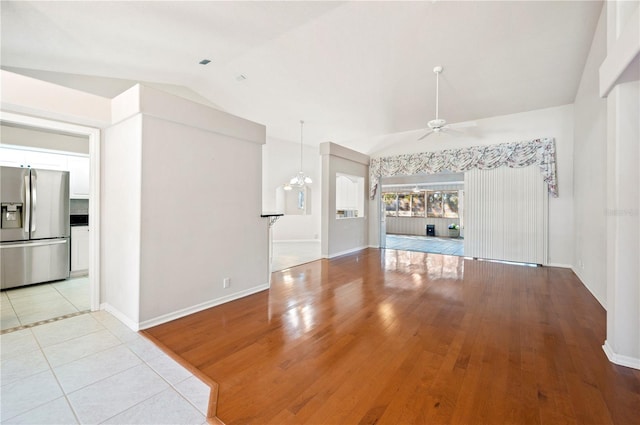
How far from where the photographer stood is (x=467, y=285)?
180 inches

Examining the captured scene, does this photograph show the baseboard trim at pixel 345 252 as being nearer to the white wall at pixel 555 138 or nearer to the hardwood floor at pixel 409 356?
the hardwood floor at pixel 409 356

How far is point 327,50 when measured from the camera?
14.9 feet

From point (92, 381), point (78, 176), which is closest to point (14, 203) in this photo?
point (78, 176)

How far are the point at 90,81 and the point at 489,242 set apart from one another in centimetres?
955

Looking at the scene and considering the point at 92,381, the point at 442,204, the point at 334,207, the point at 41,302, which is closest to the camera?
the point at 92,381

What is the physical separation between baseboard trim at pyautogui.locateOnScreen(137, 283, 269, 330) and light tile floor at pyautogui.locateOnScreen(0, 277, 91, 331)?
1.19 m

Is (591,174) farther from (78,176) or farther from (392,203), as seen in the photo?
(392,203)

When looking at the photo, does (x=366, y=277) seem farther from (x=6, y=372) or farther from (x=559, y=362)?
(x=6, y=372)

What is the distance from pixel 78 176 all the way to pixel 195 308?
3.66 m

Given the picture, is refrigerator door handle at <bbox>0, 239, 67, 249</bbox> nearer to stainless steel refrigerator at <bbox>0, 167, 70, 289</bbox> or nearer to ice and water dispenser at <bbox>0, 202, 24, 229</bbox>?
stainless steel refrigerator at <bbox>0, 167, 70, 289</bbox>

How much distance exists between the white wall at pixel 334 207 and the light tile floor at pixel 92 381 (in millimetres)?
4844

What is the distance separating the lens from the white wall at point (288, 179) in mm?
9000

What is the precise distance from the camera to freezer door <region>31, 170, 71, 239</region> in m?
4.23

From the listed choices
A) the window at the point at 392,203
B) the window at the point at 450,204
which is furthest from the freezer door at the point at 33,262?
the window at the point at 450,204
